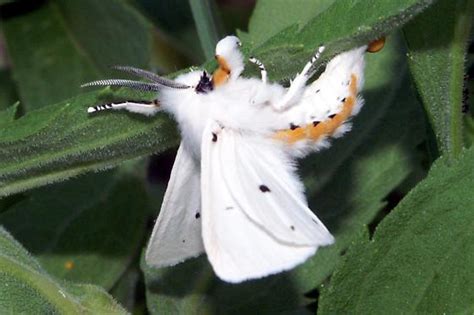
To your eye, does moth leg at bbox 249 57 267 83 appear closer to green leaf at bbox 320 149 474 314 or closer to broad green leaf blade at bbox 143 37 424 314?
green leaf at bbox 320 149 474 314

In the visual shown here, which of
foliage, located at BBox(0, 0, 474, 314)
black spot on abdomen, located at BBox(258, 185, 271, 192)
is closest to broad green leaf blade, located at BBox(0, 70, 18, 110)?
foliage, located at BBox(0, 0, 474, 314)

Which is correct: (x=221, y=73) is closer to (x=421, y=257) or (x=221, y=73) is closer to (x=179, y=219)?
(x=179, y=219)

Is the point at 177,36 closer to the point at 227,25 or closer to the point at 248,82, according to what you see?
the point at 227,25

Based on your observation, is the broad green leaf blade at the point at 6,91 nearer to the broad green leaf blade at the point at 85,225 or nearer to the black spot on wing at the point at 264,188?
the broad green leaf blade at the point at 85,225

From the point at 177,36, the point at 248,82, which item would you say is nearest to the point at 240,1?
the point at 177,36

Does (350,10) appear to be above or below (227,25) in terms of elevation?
above

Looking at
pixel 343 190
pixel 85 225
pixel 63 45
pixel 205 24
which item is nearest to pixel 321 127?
pixel 343 190
